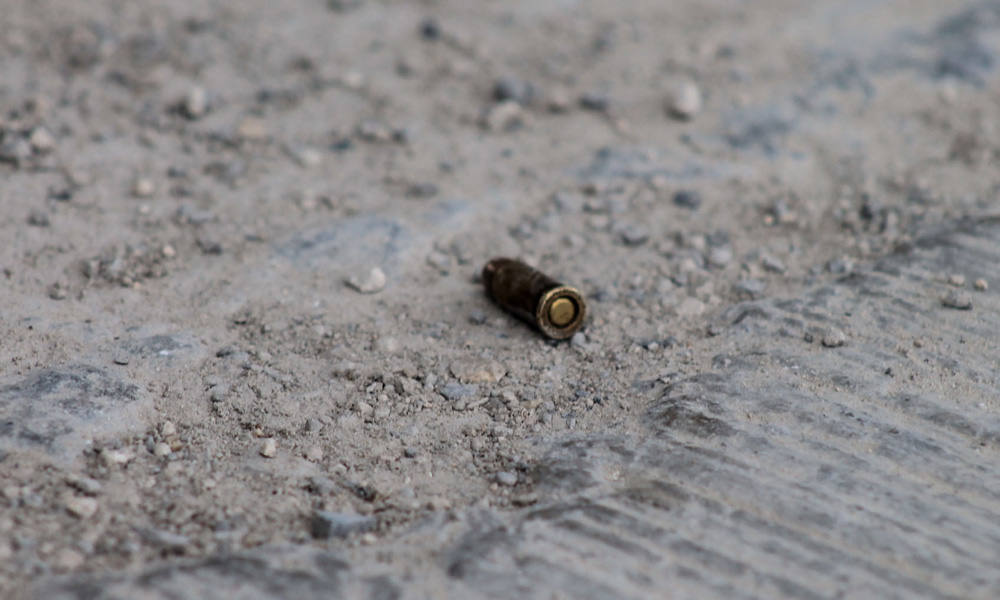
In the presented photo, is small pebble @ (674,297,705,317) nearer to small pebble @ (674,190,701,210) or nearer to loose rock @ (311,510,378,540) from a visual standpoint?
small pebble @ (674,190,701,210)

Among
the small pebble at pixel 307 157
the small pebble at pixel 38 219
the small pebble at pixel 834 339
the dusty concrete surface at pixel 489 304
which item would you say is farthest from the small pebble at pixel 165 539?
the small pebble at pixel 307 157

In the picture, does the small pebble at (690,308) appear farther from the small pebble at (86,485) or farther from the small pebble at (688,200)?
the small pebble at (86,485)

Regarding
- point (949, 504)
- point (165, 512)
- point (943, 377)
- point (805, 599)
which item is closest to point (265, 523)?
point (165, 512)

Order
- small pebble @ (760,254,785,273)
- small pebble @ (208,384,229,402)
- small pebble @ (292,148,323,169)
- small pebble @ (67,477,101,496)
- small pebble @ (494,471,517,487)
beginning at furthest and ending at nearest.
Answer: small pebble @ (292,148,323,169)
small pebble @ (760,254,785,273)
small pebble @ (208,384,229,402)
small pebble @ (494,471,517,487)
small pebble @ (67,477,101,496)

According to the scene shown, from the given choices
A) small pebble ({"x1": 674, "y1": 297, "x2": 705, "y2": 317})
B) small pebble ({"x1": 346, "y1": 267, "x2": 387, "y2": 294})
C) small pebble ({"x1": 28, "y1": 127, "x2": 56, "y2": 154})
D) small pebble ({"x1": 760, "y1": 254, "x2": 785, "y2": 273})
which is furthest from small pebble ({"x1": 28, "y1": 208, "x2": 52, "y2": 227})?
small pebble ({"x1": 760, "y1": 254, "x2": 785, "y2": 273})

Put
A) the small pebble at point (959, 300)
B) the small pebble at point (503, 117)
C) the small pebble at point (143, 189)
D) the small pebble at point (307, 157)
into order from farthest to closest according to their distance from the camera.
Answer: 1. the small pebble at point (503, 117)
2. the small pebble at point (307, 157)
3. the small pebble at point (143, 189)
4. the small pebble at point (959, 300)

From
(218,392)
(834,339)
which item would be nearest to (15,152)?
(218,392)
